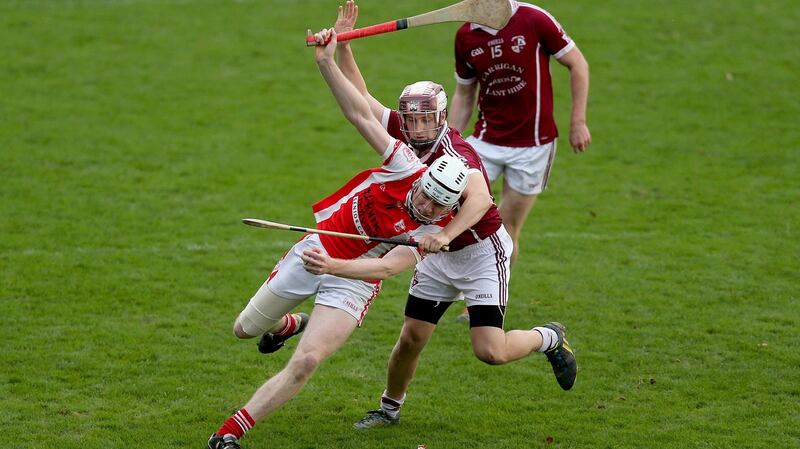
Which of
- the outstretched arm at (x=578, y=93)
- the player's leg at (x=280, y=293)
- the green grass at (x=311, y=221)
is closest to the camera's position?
the player's leg at (x=280, y=293)

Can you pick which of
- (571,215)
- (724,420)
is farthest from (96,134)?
(724,420)

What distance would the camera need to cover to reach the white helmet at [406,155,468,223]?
6305mm

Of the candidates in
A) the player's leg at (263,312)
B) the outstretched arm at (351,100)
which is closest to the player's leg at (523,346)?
the player's leg at (263,312)

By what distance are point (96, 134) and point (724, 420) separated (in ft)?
30.8

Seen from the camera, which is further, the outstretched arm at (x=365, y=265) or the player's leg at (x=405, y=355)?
the player's leg at (x=405, y=355)

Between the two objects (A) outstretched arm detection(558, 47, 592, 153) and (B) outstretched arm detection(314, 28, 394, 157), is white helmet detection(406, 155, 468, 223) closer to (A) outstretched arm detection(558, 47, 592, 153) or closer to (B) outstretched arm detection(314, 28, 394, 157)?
(B) outstretched arm detection(314, 28, 394, 157)

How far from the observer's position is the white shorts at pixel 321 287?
693 cm

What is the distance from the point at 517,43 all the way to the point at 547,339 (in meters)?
2.76

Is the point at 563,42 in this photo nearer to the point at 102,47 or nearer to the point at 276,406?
the point at 276,406

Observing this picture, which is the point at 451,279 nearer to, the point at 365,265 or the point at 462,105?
the point at 365,265

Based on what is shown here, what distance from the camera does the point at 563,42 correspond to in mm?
9219

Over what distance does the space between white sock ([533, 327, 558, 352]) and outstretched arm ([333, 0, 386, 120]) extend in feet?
6.02

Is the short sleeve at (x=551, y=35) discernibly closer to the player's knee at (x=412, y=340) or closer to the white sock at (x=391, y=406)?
the player's knee at (x=412, y=340)

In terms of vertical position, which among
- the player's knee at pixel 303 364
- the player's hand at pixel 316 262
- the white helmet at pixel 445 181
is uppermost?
the white helmet at pixel 445 181
